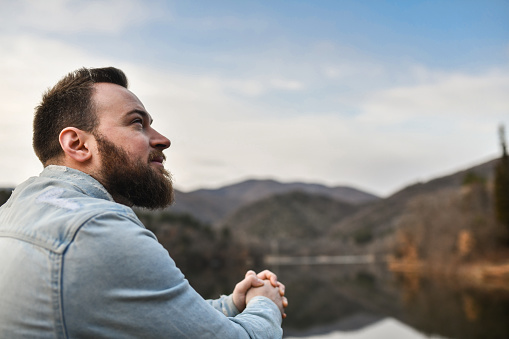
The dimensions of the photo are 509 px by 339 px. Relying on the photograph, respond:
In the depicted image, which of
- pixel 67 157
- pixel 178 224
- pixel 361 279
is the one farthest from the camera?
pixel 178 224

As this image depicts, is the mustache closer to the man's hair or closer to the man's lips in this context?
the man's lips

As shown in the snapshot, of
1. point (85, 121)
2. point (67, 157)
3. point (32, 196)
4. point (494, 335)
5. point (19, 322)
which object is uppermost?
point (85, 121)

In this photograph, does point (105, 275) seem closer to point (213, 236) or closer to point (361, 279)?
point (361, 279)

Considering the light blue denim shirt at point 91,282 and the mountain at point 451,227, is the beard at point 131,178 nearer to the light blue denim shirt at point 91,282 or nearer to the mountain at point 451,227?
the light blue denim shirt at point 91,282

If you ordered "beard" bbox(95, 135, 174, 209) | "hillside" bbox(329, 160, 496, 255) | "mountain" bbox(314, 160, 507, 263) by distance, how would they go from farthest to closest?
"hillside" bbox(329, 160, 496, 255) → "mountain" bbox(314, 160, 507, 263) → "beard" bbox(95, 135, 174, 209)

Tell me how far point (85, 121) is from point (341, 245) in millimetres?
63363

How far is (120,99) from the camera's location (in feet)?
5.53

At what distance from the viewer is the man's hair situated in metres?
1.65

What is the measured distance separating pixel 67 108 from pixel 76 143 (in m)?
0.14

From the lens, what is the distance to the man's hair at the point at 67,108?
1646 mm

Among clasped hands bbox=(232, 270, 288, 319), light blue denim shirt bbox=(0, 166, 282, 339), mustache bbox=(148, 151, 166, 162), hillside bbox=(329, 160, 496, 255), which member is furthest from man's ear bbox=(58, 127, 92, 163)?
hillside bbox=(329, 160, 496, 255)

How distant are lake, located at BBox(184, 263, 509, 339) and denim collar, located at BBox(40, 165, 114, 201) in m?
15.2

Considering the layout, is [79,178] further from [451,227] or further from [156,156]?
[451,227]

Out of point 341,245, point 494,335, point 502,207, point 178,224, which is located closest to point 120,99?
point 494,335
